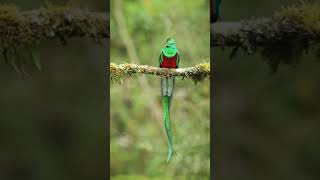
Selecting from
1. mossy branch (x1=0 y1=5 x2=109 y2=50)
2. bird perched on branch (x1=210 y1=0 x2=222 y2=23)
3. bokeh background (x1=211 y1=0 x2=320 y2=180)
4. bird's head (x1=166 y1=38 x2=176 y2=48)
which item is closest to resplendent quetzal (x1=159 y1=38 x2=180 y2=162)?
bird's head (x1=166 y1=38 x2=176 y2=48)

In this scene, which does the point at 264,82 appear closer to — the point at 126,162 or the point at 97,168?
the point at 97,168

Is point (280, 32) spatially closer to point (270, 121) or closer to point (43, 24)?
point (43, 24)

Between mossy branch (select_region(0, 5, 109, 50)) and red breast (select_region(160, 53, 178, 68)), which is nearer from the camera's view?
mossy branch (select_region(0, 5, 109, 50))

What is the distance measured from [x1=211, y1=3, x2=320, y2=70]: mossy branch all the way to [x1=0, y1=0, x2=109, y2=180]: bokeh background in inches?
65.8

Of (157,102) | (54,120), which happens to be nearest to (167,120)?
(157,102)

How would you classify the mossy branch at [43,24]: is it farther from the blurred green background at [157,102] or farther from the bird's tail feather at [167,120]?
the bird's tail feather at [167,120]

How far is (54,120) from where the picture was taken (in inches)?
177

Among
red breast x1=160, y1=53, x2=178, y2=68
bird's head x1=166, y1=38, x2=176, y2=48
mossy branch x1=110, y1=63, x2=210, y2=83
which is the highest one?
bird's head x1=166, y1=38, x2=176, y2=48

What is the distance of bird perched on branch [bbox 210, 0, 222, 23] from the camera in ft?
9.10

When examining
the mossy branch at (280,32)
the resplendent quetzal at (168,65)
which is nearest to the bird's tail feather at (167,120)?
the resplendent quetzal at (168,65)

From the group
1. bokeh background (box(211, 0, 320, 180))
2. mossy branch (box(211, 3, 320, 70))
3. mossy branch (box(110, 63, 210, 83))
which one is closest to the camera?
mossy branch (box(211, 3, 320, 70))

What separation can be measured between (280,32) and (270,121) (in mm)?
1859

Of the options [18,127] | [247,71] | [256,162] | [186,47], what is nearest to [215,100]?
[247,71]

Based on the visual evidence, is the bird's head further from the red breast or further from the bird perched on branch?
Result: the bird perched on branch
